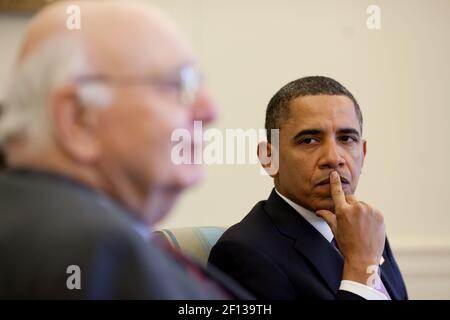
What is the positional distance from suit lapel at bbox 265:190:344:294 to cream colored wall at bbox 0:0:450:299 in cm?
66

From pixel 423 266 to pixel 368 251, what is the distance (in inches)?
38.1

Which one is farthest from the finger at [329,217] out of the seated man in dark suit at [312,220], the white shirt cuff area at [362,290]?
the white shirt cuff area at [362,290]

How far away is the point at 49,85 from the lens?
51cm

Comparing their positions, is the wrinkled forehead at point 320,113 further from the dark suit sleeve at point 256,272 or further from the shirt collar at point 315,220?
the dark suit sleeve at point 256,272

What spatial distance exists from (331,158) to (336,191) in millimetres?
71

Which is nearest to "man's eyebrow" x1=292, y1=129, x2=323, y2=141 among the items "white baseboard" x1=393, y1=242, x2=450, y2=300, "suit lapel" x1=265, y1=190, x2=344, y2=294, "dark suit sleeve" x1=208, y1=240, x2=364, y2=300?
"suit lapel" x1=265, y1=190, x2=344, y2=294

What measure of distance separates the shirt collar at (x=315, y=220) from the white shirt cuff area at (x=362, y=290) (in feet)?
0.64

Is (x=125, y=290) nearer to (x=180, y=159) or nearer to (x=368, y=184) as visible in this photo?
(x=180, y=159)

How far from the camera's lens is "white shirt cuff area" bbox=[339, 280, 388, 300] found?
926 millimetres

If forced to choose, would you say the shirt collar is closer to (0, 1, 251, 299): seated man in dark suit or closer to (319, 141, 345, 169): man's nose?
(319, 141, 345, 169): man's nose

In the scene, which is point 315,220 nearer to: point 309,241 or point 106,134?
point 309,241
